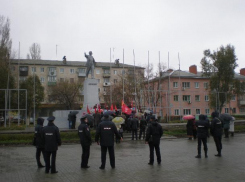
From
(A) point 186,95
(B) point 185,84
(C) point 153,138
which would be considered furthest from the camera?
(B) point 185,84

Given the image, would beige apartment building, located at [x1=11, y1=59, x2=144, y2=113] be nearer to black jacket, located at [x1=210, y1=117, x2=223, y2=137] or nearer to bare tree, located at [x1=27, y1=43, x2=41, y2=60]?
bare tree, located at [x1=27, y1=43, x2=41, y2=60]

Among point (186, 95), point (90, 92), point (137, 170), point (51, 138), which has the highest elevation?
point (186, 95)

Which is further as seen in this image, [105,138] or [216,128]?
[216,128]

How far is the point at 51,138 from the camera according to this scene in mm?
8383

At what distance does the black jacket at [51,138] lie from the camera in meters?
8.32

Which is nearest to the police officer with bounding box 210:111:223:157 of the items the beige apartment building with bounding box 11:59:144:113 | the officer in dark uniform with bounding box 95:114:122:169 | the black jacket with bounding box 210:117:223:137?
the black jacket with bounding box 210:117:223:137

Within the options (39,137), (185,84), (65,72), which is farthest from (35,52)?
(39,137)

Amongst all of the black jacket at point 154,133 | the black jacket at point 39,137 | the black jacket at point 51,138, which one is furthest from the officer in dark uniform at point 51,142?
the black jacket at point 154,133

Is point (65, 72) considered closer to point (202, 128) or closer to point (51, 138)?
point (202, 128)

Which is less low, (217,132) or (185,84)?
(185,84)

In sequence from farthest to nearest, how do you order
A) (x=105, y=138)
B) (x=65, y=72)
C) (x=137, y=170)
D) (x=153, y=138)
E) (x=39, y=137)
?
(x=65, y=72), (x=153, y=138), (x=39, y=137), (x=105, y=138), (x=137, y=170)

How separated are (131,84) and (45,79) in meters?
31.5

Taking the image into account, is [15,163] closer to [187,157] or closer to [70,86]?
[187,157]

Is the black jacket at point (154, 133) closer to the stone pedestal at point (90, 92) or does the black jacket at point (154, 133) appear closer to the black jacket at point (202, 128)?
the black jacket at point (202, 128)
